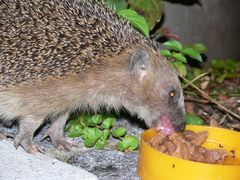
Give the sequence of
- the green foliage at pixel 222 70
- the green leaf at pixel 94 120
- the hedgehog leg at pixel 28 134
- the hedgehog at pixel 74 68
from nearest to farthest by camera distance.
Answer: the hedgehog at pixel 74 68
the hedgehog leg at pixel 28 134
the green leaf at pixel 94 120
the green foliage at pixel 222 70

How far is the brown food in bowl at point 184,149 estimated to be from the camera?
183 inches

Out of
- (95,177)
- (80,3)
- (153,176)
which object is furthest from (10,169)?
(80,3)

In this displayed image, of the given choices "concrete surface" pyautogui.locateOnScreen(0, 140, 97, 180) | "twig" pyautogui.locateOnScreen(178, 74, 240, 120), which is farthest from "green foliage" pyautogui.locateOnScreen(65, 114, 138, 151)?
"twig" pyautogui.locateOnScreen(178, 74, 240, 120)

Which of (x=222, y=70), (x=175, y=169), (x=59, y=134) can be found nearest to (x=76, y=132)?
(x=59, y=134)

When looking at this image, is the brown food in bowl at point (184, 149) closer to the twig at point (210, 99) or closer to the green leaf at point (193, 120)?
the green leaf at point (193, 120)

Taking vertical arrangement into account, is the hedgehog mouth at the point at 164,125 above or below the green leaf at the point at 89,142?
above

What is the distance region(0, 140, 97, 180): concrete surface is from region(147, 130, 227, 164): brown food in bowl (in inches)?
24.8

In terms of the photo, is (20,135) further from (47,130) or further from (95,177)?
(95,177)

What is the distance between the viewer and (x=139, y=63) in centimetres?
520

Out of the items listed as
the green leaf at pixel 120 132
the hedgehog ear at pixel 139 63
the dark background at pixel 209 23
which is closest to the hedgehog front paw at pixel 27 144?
the green leaf at pixel 120 132

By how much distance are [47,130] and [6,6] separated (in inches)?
53.0

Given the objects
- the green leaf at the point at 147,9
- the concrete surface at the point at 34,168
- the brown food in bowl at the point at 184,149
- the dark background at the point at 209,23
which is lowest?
the dark background at the point at 209,23

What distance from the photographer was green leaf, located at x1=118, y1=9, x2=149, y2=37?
5.60 m

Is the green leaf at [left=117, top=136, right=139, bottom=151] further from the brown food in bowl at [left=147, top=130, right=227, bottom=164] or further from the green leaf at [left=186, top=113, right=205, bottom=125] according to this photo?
the green leaf at [left=186, top=113, right=205, bottom=125]
